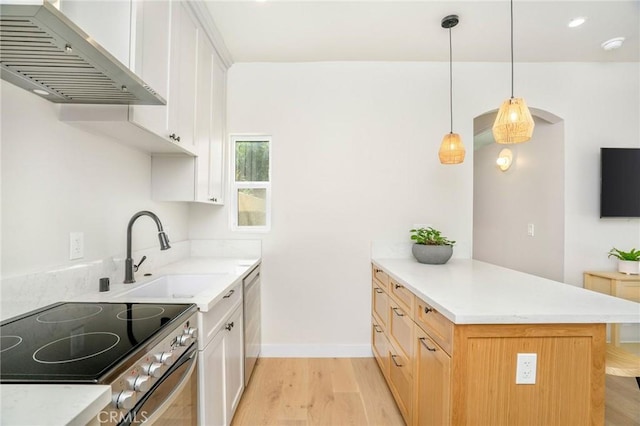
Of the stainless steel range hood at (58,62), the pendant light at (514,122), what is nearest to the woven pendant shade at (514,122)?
the pendant light at (514,122)

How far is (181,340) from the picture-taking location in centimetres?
109

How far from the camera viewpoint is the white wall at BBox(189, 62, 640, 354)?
2.68 metres

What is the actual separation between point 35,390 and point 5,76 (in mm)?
1061

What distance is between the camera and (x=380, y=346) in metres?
2.36

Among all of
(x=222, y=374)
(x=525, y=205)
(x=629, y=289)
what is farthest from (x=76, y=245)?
(x=629, y=289)

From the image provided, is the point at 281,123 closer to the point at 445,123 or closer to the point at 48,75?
the point at 445,123

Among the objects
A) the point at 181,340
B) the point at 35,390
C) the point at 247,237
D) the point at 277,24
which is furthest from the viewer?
the point at 247,237

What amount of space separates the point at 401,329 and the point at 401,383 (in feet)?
1.11

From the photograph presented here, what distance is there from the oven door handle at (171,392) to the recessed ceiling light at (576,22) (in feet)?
10.7

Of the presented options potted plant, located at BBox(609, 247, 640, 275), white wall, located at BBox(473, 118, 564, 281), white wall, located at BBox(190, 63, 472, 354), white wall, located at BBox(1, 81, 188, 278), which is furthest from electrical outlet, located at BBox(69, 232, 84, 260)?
potted plant, located at BBox(609, 247, 640, 275)

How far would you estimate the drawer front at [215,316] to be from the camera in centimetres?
128

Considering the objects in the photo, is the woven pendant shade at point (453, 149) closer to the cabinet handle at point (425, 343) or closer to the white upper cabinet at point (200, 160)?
the cabinet handle at point (425, 343)

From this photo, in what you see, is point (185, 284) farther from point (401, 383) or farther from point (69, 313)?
point (401, 383)

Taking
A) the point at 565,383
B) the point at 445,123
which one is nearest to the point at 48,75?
the point at 565,383
